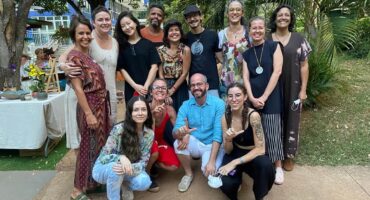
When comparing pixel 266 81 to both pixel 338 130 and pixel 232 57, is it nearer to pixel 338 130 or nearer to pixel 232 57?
pixel 232 57

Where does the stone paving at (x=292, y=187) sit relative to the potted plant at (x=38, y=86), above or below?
below

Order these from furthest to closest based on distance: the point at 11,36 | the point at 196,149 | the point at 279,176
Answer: the point at 11,36
the point at 279,176
the point at 196,149

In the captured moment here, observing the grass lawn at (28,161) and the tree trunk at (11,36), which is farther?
the tree trunk at (11,36)

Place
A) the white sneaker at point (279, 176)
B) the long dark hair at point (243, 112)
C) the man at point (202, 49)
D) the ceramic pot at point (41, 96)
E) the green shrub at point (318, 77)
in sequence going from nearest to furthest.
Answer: the long dark hair at point (243, 112) < the white sneaker at point (279, 176) < the man at point (202, 49) < the ceramic pot at point (41, 96) < the green shrub at point (318, 77)

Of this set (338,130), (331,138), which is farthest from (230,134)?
(338,130)

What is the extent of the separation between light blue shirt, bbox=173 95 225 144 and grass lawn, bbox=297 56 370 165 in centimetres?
135

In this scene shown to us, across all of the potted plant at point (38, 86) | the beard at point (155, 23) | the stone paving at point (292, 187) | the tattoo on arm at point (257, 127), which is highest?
the beard at point (155, 23)

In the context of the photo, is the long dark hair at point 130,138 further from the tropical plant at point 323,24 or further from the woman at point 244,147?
the tropical plant at point 323,24

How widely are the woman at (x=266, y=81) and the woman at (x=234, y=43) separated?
0.17m

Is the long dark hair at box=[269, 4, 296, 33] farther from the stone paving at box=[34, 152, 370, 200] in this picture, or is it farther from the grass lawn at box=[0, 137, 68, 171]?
the grass lawn at box=[0, 137, 68, 171]

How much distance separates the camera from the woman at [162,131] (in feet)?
11.0

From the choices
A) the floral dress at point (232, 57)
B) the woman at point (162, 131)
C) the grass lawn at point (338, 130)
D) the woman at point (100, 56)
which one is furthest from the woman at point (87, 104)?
the grass lawn at point (338, 130)

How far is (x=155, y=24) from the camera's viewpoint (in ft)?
13.0

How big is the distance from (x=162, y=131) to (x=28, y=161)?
2.17 meters
